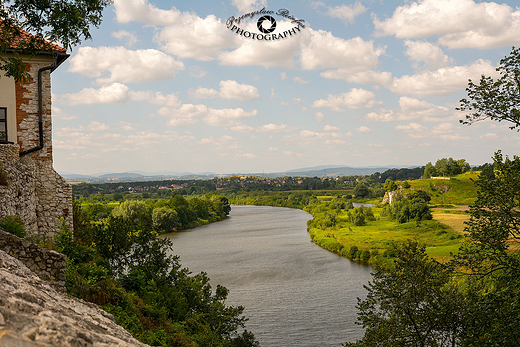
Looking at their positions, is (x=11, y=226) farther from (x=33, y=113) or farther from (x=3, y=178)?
(x=33, y=113)

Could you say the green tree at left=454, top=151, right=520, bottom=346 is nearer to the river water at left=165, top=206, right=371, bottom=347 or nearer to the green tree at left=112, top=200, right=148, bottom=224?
the river water at left=165, top=206, right=371, bottom=347

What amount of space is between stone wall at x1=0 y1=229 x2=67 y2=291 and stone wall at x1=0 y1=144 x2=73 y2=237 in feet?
13.2

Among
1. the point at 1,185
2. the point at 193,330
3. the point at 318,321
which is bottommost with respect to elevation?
the point at 318,321

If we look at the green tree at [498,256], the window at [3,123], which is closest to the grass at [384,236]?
the green tree at [498,256]

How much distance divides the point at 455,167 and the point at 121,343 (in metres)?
118

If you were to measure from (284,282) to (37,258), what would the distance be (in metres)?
27.7

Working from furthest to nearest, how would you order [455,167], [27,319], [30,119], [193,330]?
[455,167], [193,330], [30,119], [27,319]

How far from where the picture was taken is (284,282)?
32.0 m

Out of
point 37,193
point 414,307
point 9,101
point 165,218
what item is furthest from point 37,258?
point 165,218

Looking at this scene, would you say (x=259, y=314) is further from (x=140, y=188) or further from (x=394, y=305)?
(x=140, y=188)

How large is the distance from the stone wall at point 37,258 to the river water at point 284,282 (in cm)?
1698

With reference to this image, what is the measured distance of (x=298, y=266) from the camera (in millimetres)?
37562

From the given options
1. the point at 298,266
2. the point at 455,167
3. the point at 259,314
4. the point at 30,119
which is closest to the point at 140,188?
the point at 455,167

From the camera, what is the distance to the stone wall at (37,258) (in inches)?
228
